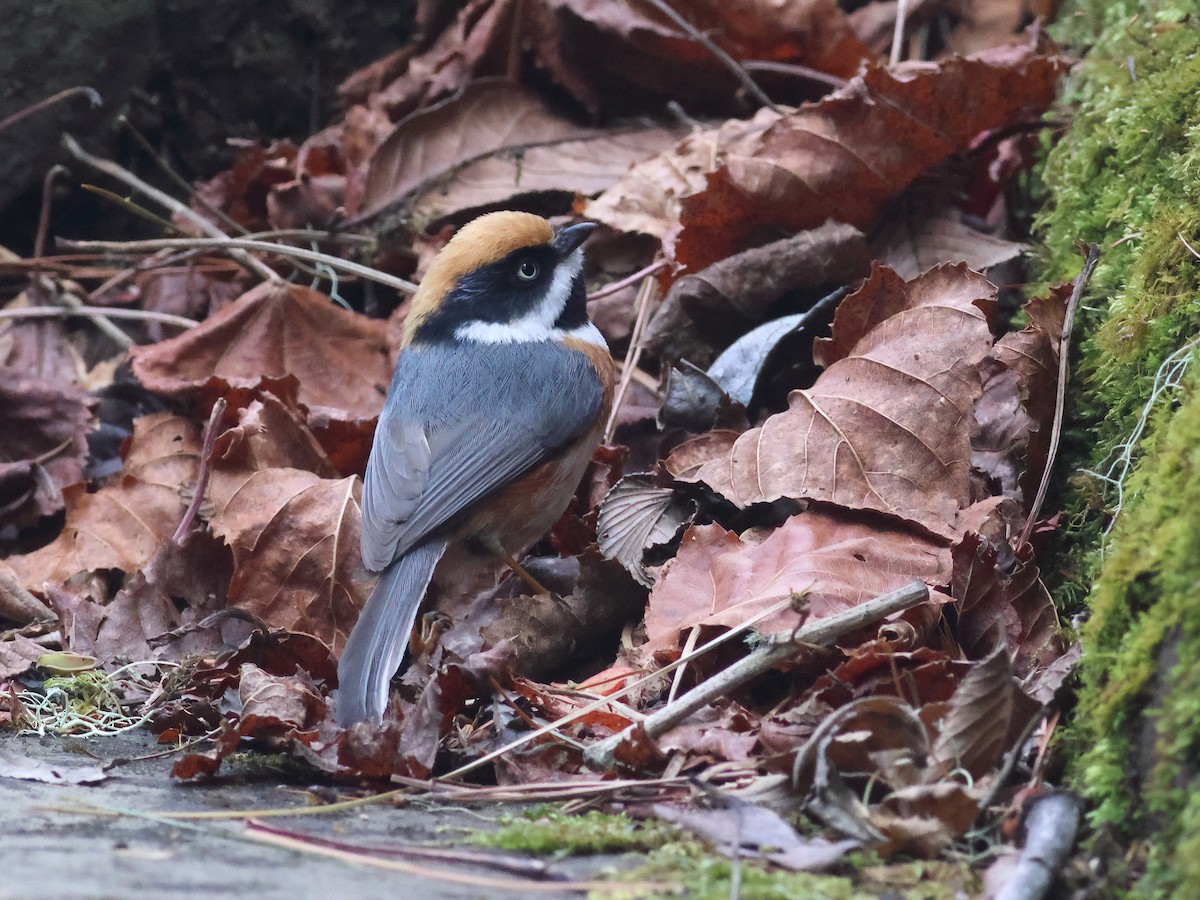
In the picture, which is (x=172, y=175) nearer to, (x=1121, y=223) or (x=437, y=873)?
(x=1121, y=223)

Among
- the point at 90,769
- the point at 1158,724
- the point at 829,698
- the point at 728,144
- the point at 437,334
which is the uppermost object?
the point at 728,144

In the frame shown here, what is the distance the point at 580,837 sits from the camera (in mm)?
2322

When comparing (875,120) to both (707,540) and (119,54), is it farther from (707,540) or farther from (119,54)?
(119,54)

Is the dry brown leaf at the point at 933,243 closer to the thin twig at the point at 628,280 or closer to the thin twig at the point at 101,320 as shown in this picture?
the thin twig at the point at 628,280

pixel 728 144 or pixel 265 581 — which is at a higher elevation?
pixel 728 144

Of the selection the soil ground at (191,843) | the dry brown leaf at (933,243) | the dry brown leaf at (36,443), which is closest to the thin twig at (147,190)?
the dry brown leaf at (36,443)

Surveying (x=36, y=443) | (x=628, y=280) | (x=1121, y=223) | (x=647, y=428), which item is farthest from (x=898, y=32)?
(x=36, y=443)

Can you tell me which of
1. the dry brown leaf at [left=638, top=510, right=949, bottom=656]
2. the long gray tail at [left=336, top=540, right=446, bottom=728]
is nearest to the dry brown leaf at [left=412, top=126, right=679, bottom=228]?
the long gray tail at [left=336, top=540, right=446, bottom=728]

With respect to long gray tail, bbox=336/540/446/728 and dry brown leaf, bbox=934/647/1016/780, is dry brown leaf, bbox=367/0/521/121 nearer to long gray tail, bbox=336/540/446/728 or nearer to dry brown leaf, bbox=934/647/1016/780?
long gray tail, bbox=336/540/446/728

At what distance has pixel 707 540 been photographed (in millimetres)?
3430

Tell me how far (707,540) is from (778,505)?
422 millimetres

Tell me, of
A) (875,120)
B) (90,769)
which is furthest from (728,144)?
(90,769)

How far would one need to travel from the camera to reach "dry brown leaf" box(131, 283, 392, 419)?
523 centimetres

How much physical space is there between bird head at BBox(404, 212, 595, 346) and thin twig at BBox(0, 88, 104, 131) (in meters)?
2.57
